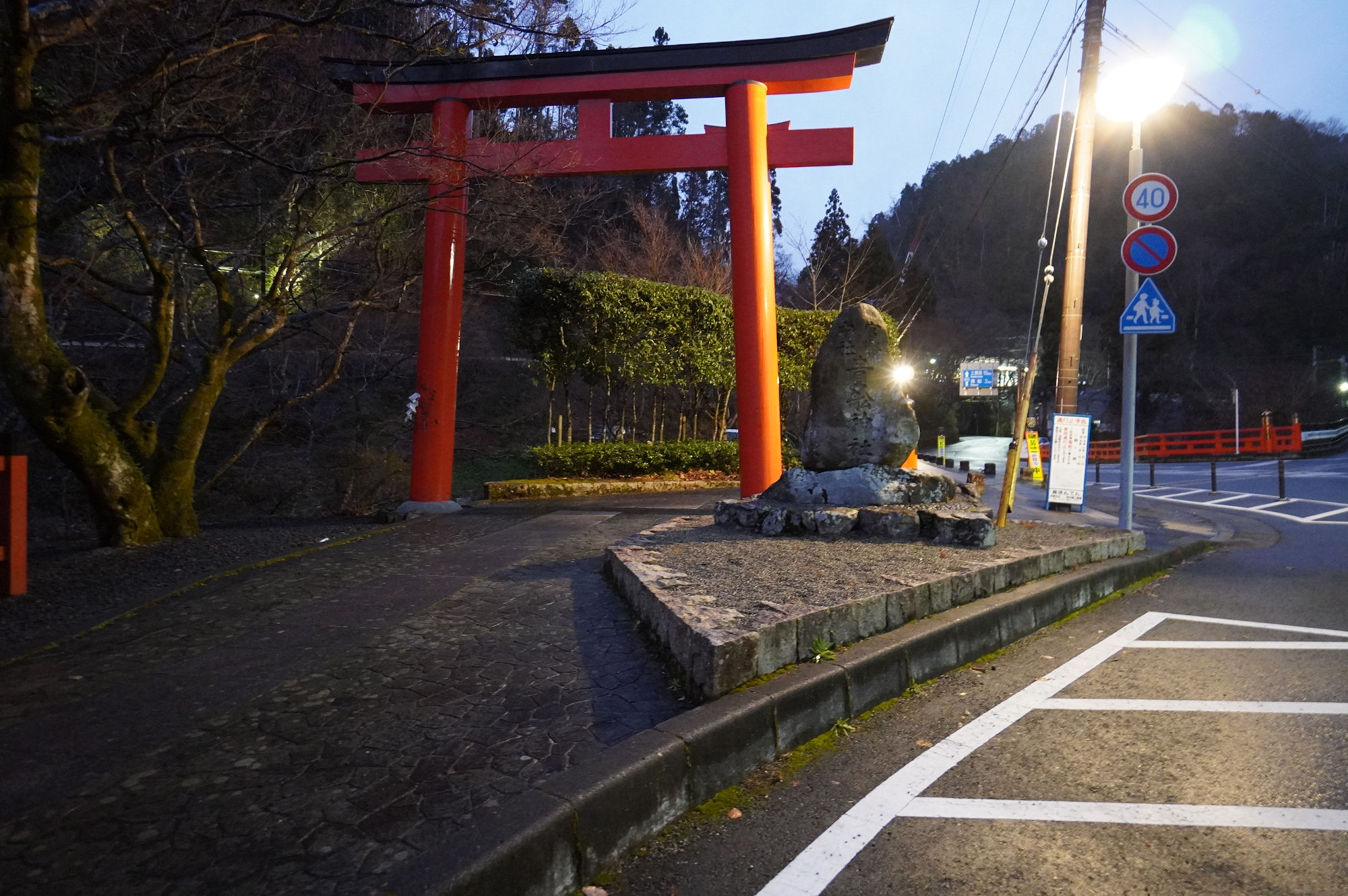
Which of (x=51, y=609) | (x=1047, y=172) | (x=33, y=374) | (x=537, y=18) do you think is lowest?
(x=51, y=609)

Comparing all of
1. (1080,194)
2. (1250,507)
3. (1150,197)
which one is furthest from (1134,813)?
(1250,507)

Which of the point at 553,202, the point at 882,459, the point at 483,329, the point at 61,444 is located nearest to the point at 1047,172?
the point at 483,329

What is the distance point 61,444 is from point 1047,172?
64908 millimetres

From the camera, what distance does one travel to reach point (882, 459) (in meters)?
7.19

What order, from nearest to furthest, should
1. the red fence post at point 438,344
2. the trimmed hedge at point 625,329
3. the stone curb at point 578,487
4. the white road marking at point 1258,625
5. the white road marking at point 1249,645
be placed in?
the white road marking at point 1249,645 < the white road marking at point 1258,625 < the red fence post at point 438,344 < the stone curb at point 578,487 < the trimmed hedge at point 625,329

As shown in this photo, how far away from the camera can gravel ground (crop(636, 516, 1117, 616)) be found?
4.41m

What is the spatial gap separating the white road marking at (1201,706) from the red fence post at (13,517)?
6607 mm

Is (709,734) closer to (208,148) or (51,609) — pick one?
(51,609)

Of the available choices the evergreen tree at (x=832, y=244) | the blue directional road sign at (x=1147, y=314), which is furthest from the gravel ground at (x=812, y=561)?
the evergreen tree at (x=832, y=244)

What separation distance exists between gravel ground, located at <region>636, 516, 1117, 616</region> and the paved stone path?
0.63 meters

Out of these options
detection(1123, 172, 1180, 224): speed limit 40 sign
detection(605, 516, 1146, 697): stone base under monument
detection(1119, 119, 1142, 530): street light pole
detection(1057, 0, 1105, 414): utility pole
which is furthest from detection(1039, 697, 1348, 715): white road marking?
detection(1057, 0, 1105, 414): utility pole

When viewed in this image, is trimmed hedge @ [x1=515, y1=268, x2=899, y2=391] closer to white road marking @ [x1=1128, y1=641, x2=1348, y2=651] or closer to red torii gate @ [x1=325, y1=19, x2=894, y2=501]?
red torii gate @ [x1=325, y1=19, x2=894, y2=501]

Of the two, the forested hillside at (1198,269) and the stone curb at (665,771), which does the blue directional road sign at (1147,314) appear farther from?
the forested hillside at (1198,269)

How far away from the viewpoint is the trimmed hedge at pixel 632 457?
516 inches
